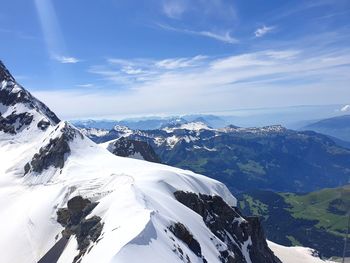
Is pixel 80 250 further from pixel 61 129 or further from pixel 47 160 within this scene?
pixel 61 129

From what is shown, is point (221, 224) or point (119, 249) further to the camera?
point (221, 224)

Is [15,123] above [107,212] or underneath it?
above

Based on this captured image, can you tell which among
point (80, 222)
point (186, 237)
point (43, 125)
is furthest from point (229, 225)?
point (43, 125)

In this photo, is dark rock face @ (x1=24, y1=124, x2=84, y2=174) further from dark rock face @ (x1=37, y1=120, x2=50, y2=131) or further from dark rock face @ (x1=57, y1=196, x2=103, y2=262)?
dark rock face @ (x1=37, y1=120, x2=50, y2=131)

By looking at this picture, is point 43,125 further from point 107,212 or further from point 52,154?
point 107,212

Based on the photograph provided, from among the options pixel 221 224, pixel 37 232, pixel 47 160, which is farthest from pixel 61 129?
pixel 221 224

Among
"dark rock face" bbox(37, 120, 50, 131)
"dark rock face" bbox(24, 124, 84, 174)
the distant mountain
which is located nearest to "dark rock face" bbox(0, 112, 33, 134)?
"dark rock face" bbox(37, 120, 50, 131)

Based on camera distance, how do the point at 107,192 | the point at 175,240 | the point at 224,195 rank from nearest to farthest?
the point at 175,240 → the point at 107,192 → the point at 224,195
